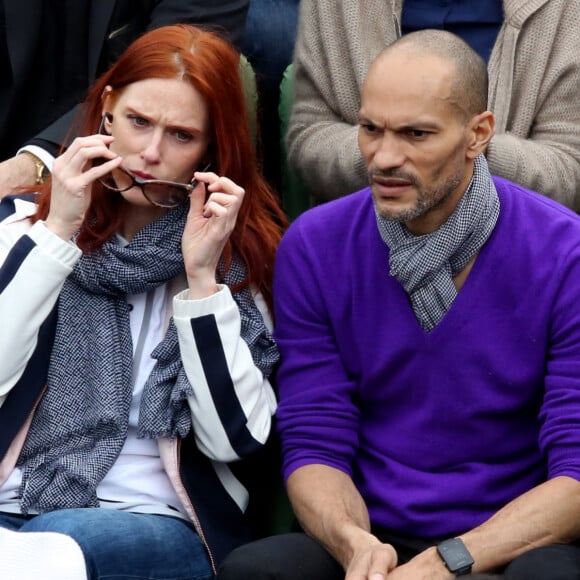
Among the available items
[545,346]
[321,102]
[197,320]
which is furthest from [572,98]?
[197,320]

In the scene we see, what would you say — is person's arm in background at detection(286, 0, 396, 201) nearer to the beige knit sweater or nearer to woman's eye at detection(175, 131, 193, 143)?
the beige knit sweater

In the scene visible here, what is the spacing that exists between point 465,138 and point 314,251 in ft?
1.54

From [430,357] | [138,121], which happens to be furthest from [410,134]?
[138,121]

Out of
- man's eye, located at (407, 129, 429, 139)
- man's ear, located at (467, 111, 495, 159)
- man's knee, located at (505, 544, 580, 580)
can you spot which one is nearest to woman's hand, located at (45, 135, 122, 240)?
man's eye, located at (407, 129, 429, 139)

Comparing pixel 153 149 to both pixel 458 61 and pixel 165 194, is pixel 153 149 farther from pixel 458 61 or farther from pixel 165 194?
pixel 458 61

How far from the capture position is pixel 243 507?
355 cm

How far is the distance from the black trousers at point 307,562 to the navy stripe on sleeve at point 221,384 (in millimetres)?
281

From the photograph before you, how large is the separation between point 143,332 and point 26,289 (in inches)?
14.1

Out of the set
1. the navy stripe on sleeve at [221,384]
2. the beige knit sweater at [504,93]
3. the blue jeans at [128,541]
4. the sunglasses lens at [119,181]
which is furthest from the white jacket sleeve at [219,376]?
the beige knit sweater at [504,93]

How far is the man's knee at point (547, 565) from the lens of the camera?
2.90 meters

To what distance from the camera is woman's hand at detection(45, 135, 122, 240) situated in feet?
11.1

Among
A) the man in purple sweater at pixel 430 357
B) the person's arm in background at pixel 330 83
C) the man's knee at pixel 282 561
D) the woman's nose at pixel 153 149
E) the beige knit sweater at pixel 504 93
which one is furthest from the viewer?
the person's arm in background at pixel 330 83

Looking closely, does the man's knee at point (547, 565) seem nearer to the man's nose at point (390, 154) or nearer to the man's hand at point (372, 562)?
the man's hand at point (372, 562)

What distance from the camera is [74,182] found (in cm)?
338
